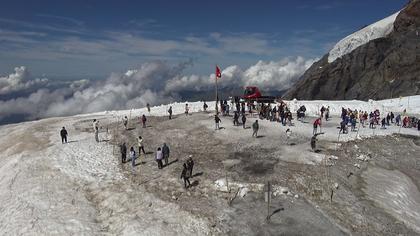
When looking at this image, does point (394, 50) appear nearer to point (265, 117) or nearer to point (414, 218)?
point (265, 117)

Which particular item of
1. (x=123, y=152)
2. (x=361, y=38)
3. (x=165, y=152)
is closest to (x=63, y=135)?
(x=123, y=152)

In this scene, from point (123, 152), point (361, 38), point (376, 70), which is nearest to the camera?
point (123, 152)

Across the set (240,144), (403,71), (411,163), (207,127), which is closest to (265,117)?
(207,127)

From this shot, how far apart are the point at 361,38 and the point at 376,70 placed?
2314 centimetres

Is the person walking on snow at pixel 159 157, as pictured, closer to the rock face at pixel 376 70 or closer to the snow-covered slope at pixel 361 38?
the rock face at pixel 376 70

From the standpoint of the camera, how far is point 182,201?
2439 centimetres

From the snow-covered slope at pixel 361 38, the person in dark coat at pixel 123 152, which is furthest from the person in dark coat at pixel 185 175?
the snow-covered slope at pixel 361 38

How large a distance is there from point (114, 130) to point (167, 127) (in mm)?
6531

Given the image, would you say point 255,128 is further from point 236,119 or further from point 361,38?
point 361,38

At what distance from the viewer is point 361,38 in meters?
122

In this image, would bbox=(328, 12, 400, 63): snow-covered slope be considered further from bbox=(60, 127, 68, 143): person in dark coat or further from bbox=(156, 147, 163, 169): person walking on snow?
bbox=(156, 147, 163, 169): person walking on snow

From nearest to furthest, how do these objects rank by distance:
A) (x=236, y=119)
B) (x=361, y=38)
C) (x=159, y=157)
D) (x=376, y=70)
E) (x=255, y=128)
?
(x=159, y=157) → (x=255, y=128) → (x=236, y=119) → (x=376, y=70) → (x=361, y=38)

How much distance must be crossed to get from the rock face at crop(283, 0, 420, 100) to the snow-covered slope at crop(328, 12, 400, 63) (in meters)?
3.96

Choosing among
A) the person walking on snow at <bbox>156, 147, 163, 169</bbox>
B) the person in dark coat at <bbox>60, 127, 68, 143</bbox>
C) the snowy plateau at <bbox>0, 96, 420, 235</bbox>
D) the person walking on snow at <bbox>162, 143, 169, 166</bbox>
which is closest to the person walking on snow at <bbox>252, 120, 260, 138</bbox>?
the snowy plateau at <bbox>0, 96, 420, 235</bbox>
